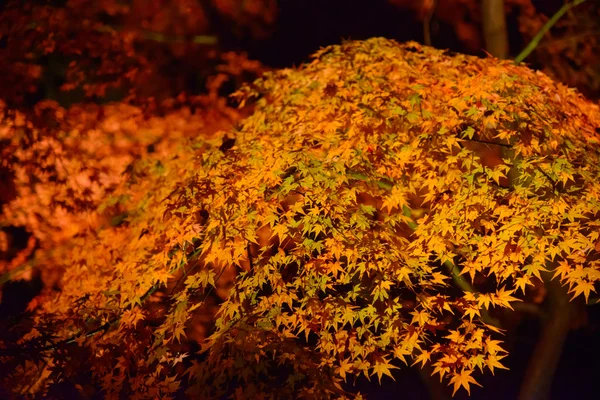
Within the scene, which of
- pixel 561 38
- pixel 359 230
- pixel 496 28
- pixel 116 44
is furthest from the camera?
pixel 116 44

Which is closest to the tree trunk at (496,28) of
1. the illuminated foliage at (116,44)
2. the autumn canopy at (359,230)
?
the autumn canopy at (359,230)

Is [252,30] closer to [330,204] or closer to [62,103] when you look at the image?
[62,103]

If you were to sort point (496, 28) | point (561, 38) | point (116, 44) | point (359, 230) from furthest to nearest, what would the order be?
point (116, 44), point (561, 38), point (496, 28), point (359, 230)

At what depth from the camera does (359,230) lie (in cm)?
417

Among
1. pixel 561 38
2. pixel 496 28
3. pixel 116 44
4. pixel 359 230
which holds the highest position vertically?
pixel 561 38

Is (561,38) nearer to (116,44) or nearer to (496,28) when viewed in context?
(496,28)

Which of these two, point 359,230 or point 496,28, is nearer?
point 359,230

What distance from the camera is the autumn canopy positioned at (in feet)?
12.5

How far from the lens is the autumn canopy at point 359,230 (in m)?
3.81

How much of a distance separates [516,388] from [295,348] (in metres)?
7.01

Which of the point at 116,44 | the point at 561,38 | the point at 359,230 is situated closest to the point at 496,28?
the point at 561,38

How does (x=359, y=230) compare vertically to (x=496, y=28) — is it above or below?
below

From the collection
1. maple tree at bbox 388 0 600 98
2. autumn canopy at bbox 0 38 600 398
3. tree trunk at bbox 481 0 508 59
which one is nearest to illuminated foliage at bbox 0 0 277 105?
autumn canopy at bbox 0 38 600 398

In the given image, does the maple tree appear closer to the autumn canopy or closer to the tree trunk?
the tree trunk
